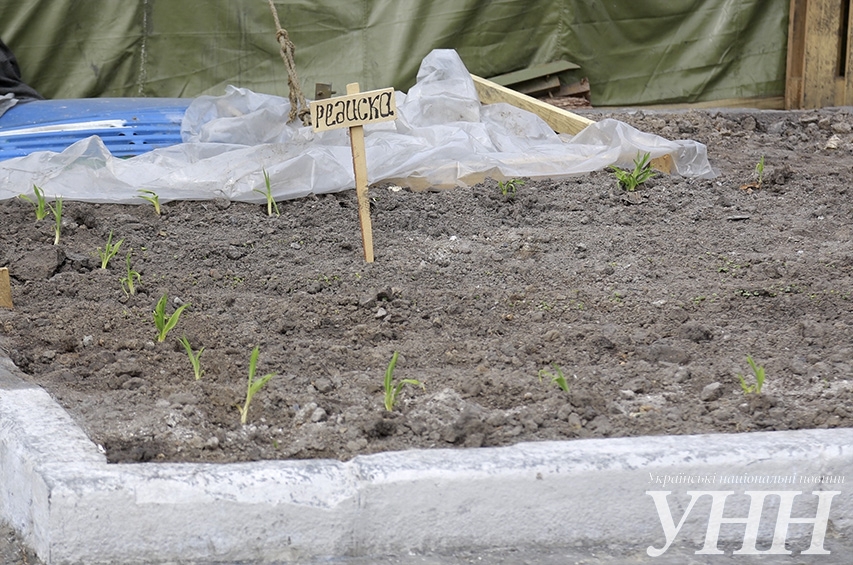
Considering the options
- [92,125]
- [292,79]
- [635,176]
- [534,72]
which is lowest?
[635,176]

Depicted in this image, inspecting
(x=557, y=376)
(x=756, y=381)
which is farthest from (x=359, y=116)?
(x=756, y=381)

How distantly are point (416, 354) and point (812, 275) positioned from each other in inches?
57.5

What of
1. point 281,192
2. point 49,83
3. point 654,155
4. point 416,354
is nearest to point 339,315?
point 416,354

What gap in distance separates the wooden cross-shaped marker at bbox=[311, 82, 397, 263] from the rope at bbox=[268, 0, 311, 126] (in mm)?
636

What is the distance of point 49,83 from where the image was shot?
20.2 ft

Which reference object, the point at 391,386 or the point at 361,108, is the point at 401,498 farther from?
the point at 361,108

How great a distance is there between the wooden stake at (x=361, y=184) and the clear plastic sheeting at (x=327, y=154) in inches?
32.7

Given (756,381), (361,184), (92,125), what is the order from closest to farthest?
(756,381) < (361,184) < (92,125)

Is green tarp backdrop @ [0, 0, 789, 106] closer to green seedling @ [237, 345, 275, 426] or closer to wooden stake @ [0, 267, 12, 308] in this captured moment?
wooden stake @ [0, 267, 12, 308]

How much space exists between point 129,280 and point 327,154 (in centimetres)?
147

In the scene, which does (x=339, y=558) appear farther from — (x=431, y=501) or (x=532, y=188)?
(x=532, y=188)

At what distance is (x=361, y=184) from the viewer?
11.2 feet

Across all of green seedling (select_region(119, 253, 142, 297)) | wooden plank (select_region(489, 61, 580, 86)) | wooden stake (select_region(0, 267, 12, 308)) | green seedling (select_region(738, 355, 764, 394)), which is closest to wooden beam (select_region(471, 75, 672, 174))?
wooden plank (select_region(489, 61, 580, 86))

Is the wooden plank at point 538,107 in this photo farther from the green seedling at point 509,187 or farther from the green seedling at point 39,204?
the green seedling at point 39,204
